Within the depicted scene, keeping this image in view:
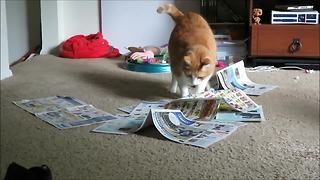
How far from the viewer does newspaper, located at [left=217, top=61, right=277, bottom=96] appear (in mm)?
2127

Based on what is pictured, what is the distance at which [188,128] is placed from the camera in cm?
158

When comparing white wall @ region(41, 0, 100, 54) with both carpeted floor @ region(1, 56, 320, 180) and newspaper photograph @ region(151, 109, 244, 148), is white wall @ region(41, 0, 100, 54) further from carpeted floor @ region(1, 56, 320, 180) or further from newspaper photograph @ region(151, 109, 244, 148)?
newspaper photograph @ region(151, 109, 244, 148)

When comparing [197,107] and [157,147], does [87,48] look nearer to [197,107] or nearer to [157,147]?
[197,107]

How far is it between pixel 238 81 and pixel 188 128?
29.3 inches

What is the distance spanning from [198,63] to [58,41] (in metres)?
1.72

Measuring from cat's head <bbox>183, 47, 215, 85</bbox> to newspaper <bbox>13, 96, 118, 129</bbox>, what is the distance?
1.15 ft

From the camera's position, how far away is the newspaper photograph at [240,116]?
5.55 feet

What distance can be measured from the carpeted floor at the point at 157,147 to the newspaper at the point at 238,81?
0.07 m

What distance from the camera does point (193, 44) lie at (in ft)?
6.38

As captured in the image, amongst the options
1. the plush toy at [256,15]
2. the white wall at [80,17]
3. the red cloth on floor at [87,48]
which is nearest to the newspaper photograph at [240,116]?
the plush toy at [256,15]

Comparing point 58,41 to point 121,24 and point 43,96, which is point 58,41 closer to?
point 121,24

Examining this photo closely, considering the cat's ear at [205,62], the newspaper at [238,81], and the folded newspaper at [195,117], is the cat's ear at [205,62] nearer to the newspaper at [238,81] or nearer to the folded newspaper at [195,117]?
the folded newspaper at [195,117]

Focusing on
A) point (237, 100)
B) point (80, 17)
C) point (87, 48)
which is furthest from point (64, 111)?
point (80, 17)

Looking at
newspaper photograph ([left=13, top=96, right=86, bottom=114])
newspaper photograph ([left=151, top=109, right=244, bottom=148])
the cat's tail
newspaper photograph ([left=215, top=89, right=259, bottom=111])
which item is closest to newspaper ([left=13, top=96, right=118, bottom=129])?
newspaper photograph ([left=13, top=96, right=86, bottom=114])
